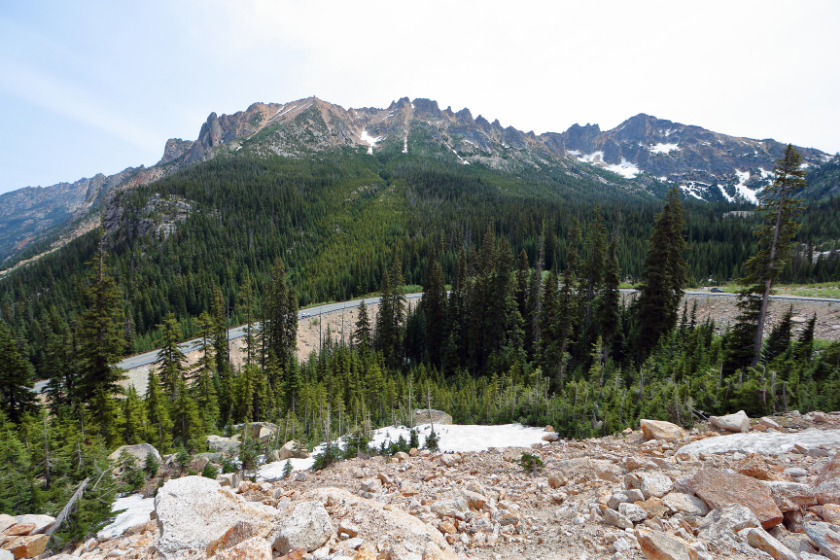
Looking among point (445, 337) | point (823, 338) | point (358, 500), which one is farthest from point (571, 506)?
point (445, 337)

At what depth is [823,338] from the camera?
26719mm

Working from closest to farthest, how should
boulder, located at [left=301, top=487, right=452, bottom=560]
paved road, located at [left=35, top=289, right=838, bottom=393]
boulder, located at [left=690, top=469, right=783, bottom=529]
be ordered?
1. boulder, located at [left=690, top=469, right=783, bottom=529]
2. boulder, located at [left=301, top=487, right=452, bottom=560]
3. paved road, located at [left=35, top=289, right=838, bottom=393]

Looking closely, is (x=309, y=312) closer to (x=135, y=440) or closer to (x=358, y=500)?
(x=135, y=440)

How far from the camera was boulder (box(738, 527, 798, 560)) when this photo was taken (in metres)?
4.20

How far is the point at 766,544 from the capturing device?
171 inches

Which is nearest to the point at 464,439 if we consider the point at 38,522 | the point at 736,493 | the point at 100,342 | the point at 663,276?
the point at 736,493

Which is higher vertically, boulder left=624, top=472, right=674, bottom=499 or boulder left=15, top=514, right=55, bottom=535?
boulder left=624, top=472, right=674, bottom=499

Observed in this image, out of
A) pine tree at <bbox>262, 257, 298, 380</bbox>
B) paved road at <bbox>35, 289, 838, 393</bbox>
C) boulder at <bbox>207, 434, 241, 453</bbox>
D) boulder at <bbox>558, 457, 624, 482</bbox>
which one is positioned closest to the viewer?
boulder at <bbox>558, 457, 624, 482</bbox>

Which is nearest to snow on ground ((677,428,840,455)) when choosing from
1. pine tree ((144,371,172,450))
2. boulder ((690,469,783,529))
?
boulder ((690,469,783,529))

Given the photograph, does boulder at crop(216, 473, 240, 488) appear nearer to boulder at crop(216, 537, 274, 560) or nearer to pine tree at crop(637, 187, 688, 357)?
boulder at crop(216, 537, 274, 560)

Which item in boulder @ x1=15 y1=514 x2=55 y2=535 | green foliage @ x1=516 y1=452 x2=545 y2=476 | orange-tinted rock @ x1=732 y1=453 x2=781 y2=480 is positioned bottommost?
boulder @ x1=15 y1=514 x2=55 y2=535

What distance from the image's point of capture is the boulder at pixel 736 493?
4922mm

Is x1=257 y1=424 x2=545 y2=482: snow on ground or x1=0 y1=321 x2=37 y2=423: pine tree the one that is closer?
x1=257 y1=424 x2=545 y2=482: snow on ground

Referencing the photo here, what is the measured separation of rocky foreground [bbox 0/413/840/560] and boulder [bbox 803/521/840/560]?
0.01 m
